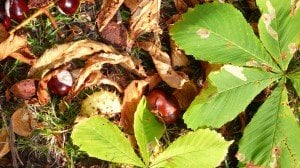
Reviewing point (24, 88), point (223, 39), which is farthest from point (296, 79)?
point (24, 88)

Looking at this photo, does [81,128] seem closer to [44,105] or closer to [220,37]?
[44,105]

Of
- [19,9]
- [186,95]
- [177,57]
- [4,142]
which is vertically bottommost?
[4,142]

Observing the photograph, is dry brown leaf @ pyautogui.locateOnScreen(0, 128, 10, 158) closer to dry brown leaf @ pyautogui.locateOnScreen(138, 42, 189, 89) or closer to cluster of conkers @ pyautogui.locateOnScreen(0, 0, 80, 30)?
cluster of conkers @ pyautogui.locateOnScreen(0, 0, 80, 30)

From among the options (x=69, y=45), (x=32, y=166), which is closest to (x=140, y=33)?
(x=69, y=45)

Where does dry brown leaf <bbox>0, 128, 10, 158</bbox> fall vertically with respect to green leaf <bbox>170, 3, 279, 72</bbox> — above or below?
below

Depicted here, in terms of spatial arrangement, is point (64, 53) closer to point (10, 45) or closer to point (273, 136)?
point (10, 45)

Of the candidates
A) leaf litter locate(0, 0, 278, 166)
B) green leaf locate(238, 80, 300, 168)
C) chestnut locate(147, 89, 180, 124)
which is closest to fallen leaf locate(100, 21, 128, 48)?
leaf litter locate(0, 0, 278, 166)
